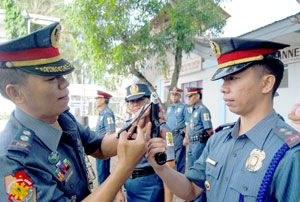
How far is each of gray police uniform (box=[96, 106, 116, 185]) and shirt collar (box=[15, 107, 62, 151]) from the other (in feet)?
12.2

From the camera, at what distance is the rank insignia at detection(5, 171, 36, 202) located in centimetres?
101

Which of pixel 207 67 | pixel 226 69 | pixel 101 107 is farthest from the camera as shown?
pixel 207 67

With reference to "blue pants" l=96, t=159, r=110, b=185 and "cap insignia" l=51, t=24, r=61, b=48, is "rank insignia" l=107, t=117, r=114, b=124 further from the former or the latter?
"cap insignia" l=51, t=24, r=61, b=48

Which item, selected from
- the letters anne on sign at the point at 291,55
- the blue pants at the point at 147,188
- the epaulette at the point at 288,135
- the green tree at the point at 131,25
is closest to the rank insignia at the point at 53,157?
the epaulette at the point at 288,135

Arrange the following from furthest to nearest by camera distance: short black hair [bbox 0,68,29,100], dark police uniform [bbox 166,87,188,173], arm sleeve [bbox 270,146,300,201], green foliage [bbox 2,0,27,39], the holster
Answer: green foliage [bbox 2,0,27,39] → dark police uniform [bbox 166,87,188,173] → the holster → short black hair [bbox 0,68,29,100] → arm sleeve [bbox 270,146,300,201]

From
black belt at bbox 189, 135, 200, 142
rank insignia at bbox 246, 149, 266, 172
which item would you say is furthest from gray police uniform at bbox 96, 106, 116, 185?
rank insignia at bbox 246, 149, 266, 172

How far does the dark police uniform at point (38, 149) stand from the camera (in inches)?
41.4

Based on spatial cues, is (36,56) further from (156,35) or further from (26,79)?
(156,35)

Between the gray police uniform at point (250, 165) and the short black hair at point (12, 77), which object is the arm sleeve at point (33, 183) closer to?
the short black hair at point (12, 77)

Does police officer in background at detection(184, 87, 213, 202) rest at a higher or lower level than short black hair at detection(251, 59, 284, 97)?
lower

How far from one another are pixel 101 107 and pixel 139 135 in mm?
4885

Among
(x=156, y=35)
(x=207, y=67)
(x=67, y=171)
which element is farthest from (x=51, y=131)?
(x=207, y=67)

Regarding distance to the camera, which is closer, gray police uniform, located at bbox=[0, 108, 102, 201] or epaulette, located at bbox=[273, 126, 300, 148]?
gray police uniform, located at bbox=[0, 108, 102, 201]

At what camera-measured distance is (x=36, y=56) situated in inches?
50.4
